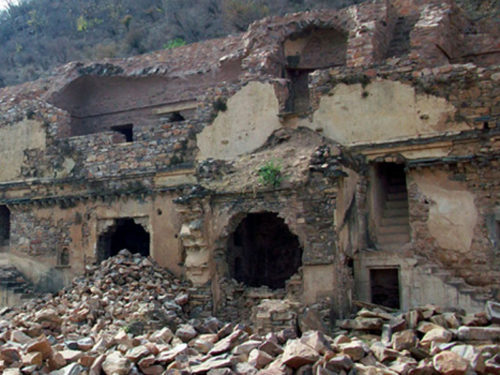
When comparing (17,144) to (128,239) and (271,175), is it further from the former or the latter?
(271,175)

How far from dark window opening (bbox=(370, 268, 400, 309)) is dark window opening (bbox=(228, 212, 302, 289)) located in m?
2.52

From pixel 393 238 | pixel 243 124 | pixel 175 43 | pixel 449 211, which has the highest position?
pixel 175 43

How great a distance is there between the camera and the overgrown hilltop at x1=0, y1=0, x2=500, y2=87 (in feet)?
91.0

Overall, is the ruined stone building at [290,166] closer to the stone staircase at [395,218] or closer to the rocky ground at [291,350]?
the stone staircase at [395,218]

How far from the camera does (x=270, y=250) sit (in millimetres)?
16172

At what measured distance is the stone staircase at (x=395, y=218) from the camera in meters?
13.9

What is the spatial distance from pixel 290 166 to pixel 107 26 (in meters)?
22.9

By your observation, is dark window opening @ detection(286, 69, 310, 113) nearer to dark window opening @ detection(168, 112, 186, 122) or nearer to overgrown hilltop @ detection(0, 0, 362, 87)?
dark window opening @ detection(168, 112, 186, 122)

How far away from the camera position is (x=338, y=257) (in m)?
12.5

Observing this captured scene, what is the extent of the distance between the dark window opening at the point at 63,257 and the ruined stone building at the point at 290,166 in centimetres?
3

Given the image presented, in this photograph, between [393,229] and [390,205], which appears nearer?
[393,229]

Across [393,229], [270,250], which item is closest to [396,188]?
[393,229]

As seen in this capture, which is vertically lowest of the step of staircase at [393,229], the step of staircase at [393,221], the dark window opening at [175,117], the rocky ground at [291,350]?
the rocky ground at [291,350]

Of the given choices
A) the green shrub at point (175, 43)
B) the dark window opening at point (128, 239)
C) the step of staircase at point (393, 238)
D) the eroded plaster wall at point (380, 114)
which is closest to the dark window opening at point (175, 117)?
the dark window opening at point (128, 239)
